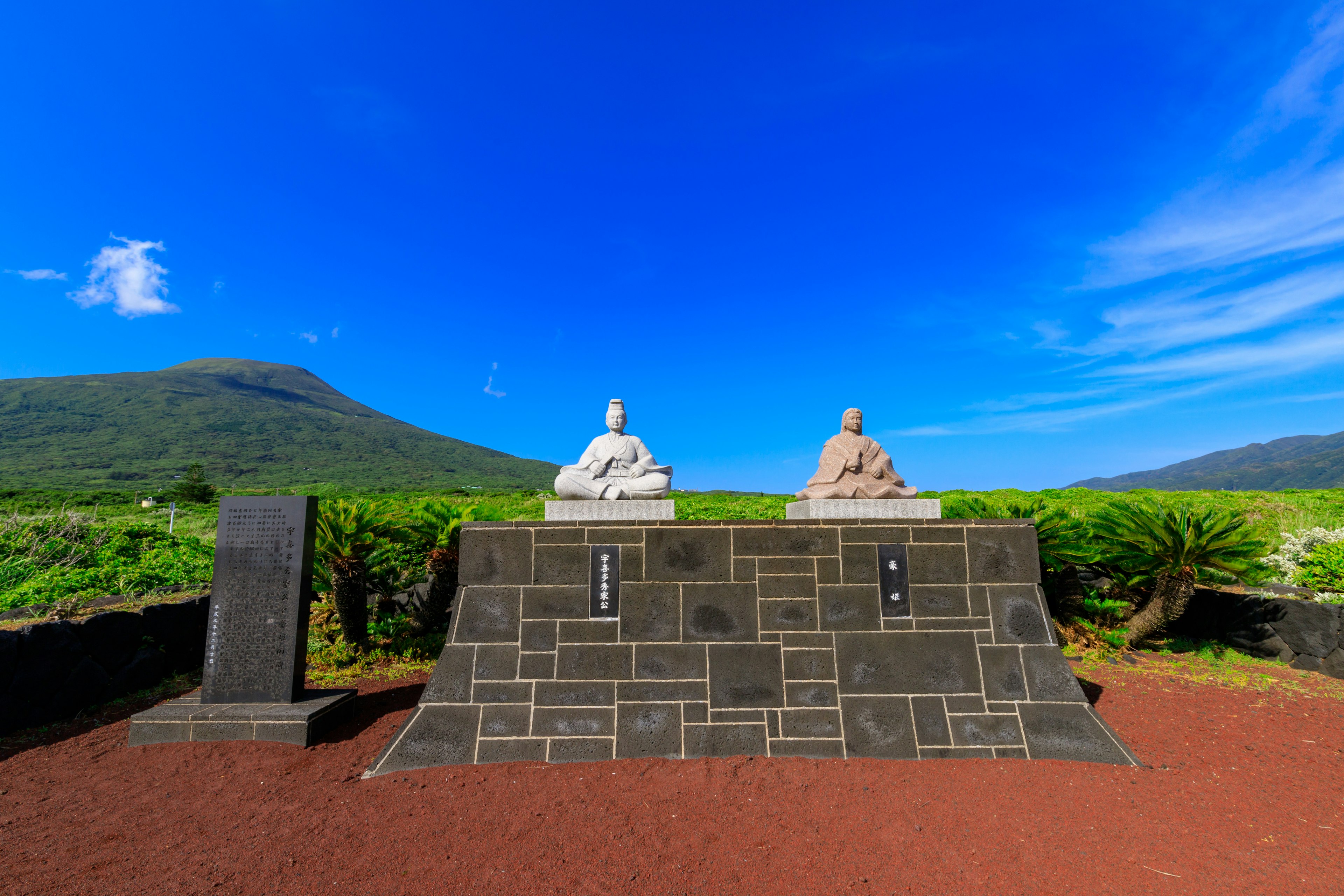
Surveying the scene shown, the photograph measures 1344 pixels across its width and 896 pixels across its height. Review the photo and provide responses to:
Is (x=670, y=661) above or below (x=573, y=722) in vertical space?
above

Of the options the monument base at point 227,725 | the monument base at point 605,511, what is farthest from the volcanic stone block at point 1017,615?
the monument base at point 227,725

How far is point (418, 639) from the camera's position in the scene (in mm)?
8297

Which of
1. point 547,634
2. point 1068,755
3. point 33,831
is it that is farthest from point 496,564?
point 1068,755

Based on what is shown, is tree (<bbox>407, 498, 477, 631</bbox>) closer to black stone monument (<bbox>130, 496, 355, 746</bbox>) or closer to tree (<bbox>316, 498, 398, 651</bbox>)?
tree (<bbox>316, 498, 398, 651</bbox>)

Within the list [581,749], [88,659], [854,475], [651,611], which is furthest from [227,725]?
[854,475]

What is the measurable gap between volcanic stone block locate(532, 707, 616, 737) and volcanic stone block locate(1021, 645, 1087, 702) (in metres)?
3.36

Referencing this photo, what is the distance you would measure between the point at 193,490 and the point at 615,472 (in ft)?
102

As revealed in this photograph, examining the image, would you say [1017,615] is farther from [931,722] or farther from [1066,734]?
[931,722]

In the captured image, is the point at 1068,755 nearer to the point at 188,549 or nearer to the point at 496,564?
the point at 496,564

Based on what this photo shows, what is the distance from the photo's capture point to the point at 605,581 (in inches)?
206

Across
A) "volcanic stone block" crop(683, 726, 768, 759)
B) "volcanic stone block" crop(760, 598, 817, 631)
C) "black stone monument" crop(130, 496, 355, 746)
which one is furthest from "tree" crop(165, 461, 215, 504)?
"volcanic stone block" crop(760, 598, 817, 631)

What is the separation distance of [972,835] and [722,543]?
268 centimetres

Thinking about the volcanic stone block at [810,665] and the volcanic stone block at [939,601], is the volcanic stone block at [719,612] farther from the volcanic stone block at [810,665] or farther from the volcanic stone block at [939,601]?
the volcanic stone block at [939,601]

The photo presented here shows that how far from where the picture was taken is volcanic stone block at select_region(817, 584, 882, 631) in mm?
5168
